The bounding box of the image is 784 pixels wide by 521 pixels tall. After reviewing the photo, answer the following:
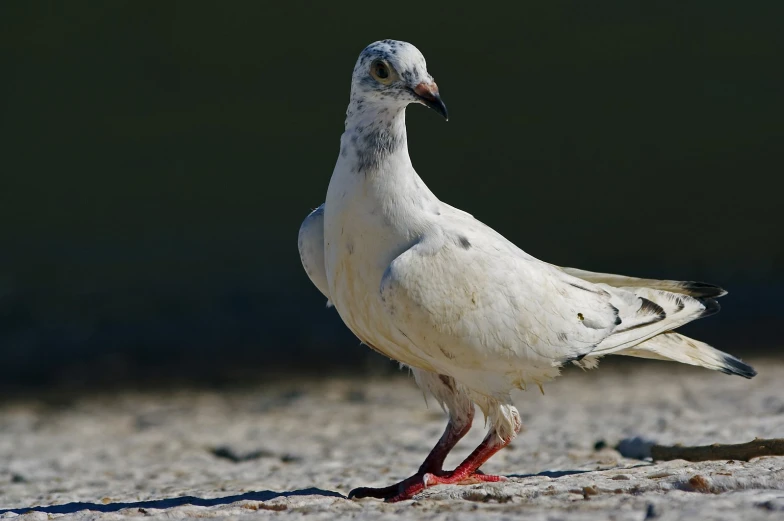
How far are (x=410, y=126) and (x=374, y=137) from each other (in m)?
8.02

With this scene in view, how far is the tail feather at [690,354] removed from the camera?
5688mm

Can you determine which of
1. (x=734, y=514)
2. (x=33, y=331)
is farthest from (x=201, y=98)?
(x=734, y=514)

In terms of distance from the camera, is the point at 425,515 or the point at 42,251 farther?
the point at 42,251

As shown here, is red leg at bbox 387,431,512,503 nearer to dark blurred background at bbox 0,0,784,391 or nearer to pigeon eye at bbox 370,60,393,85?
pigeon eye at bbox 370,60,393,85

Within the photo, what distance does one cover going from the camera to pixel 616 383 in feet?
30.9

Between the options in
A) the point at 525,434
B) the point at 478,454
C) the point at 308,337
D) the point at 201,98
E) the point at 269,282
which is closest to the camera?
the point at 478,454

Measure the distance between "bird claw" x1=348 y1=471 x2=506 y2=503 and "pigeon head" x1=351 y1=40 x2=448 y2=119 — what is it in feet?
5.32

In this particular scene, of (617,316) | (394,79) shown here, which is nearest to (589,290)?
(617,316)

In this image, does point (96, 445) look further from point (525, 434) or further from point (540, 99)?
point (540, 99)

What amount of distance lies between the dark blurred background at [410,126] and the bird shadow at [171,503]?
283 inches

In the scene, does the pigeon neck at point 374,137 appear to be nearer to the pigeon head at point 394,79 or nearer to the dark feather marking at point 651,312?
the pigeon head at point 394,79

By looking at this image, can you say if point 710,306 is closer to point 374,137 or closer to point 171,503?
point 374,137

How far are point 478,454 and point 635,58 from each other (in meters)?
9.32

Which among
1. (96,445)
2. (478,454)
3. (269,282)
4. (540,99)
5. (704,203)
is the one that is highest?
(540,99)
